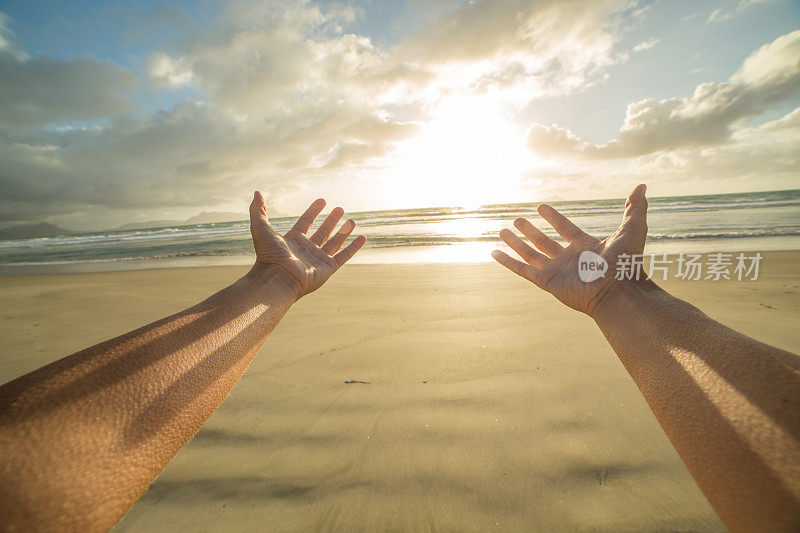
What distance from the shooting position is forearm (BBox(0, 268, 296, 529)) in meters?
0.75

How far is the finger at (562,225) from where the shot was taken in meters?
2.17

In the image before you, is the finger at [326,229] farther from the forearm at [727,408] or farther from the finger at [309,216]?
the forearm at [727,408]

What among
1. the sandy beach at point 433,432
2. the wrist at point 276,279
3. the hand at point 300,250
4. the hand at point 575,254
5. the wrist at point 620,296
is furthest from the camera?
the hand at point 300,250

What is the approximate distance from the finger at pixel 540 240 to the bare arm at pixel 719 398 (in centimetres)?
59

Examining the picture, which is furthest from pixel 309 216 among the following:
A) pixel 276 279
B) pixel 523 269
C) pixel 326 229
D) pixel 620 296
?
pixel 620 296

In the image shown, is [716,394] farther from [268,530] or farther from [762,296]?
[762,296]

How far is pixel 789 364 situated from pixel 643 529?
75cm

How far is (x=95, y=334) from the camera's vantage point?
11.3ft

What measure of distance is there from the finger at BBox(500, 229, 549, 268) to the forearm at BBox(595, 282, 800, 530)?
2.82 ft

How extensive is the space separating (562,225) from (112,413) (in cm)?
243

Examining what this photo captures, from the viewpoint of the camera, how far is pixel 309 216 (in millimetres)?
2525

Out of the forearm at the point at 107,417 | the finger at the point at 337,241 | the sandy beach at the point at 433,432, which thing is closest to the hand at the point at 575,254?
the sandy beach at the point at 433,432

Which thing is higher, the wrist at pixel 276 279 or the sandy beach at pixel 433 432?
the wrist at pixel 276 279

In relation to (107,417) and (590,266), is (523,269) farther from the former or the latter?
(107,417)
